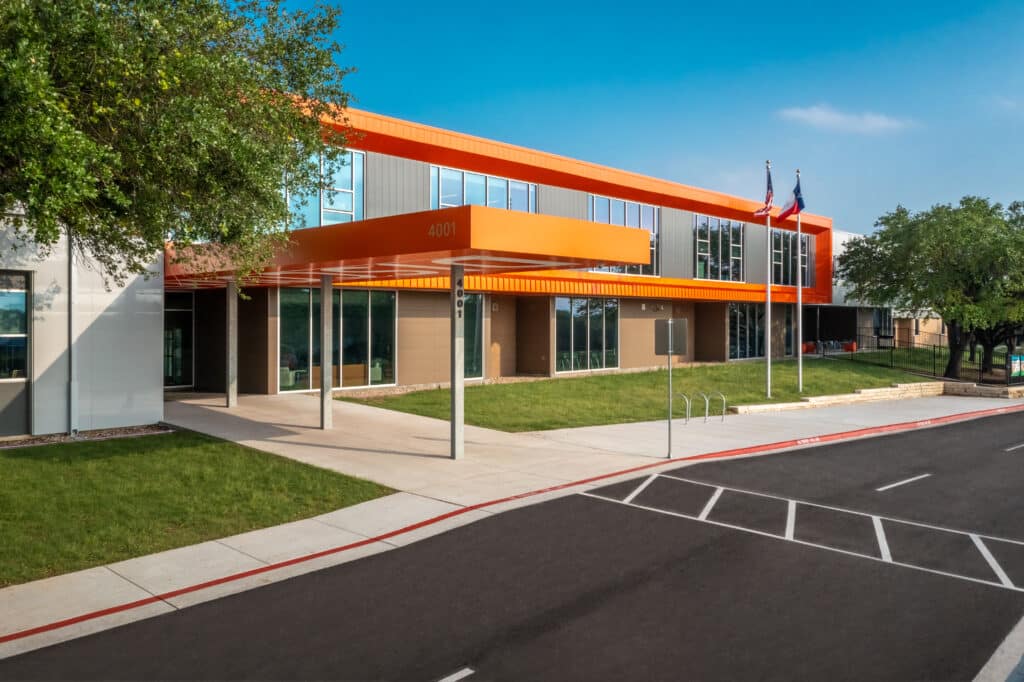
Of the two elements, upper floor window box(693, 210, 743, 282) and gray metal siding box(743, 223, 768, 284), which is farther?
gray metal siding box(743, 223, 768, 284)

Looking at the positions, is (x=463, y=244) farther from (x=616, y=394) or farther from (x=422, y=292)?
(x=616, y=394)

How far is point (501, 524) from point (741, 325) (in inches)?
1219

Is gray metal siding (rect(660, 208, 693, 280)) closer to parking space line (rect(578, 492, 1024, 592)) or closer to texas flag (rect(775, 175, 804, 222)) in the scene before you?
texas flag (rect(775, 175, 804, 222))

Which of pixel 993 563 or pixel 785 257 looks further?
pixel 785 257

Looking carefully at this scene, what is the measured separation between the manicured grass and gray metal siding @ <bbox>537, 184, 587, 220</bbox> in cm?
1720

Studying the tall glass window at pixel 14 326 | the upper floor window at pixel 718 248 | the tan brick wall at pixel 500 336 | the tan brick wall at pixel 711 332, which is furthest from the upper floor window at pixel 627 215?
the tall glass window at pixel 14 326

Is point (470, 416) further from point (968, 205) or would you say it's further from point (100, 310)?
point (968, 205)

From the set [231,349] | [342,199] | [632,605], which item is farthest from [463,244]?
[342,199]

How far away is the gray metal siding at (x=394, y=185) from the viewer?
23.3 m

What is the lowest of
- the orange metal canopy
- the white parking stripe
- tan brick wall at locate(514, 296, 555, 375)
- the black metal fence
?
the white parking stripe

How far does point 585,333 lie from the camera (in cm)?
3066

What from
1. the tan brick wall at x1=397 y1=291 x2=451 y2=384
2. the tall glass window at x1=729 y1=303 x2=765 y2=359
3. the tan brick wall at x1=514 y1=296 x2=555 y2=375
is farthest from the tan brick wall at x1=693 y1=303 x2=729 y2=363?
the tan brick wall at x1=397 y1=291 x2=451 y2=384

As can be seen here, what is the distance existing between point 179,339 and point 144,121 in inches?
628

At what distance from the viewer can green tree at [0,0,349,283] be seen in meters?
7.49
